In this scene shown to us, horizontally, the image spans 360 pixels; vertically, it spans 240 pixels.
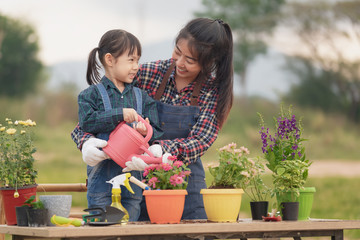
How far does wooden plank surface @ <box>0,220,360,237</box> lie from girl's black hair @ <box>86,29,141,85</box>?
94cm

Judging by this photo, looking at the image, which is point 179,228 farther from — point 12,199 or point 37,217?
point 12,199

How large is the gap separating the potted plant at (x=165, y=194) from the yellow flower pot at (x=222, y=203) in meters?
0.15

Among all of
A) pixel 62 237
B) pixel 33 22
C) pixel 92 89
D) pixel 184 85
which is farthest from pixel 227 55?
pixel 33 22

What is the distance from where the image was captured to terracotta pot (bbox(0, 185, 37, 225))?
10.2ft

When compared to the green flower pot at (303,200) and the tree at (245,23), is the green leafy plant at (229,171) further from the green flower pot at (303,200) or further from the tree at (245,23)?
the tree at (245,23)

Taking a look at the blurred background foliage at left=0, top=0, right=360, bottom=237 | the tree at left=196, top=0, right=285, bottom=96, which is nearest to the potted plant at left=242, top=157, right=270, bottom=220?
the blurred background foliage at left=0, top=0, right=360, bottom=237

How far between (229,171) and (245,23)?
3063 cm

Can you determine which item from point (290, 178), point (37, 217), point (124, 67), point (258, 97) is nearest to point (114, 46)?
point (124, 67)

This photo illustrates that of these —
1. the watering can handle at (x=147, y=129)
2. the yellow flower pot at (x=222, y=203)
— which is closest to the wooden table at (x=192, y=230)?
the yellow flower pot at (x=222, y=203)

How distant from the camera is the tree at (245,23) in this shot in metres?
32.3

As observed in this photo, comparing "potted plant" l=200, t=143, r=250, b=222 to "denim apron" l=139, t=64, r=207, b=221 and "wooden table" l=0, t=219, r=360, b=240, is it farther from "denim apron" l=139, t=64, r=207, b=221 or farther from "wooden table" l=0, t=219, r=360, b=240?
"denim apron" l=139, t=64, r=207, b=221

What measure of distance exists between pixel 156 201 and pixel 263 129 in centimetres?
88

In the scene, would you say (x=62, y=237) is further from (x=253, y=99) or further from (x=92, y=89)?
(x=253, y=99)

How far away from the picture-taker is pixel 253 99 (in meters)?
28.0
